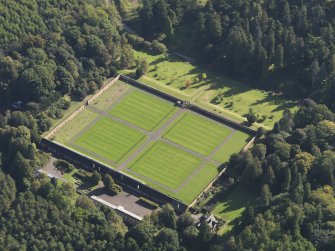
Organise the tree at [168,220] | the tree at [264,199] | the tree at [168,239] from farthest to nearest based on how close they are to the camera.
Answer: the tree at [168,220]
the tree at [264,199]
the tree at [168,239]

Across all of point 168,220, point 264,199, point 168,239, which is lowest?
point 168,220

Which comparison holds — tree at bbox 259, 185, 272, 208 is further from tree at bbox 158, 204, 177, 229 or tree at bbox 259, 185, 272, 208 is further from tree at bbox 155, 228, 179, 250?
tree at bbox 155, 228, 179, 250

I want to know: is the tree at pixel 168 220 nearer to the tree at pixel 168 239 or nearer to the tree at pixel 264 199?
the tree at pixel 168 239

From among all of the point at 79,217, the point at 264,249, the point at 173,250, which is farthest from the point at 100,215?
the point at 264,249

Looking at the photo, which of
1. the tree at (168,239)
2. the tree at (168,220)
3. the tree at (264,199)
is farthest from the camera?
the tree at (168,220)

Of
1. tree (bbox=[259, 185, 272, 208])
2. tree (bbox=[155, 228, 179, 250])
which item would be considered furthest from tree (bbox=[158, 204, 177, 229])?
tree (bbox=[259, 185, 272, 208])

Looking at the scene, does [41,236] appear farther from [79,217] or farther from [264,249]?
[264,249]

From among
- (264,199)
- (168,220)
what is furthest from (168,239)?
(264,199)

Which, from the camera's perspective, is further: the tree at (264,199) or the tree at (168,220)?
the tree at (168,220)

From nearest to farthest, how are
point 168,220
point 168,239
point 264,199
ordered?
point 168,239, point 264,199, point 168,220

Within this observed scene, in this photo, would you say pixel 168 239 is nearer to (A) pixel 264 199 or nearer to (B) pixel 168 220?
(B) pixel 168 220

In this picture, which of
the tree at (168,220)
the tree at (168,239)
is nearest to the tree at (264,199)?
the tree at (168,220)
